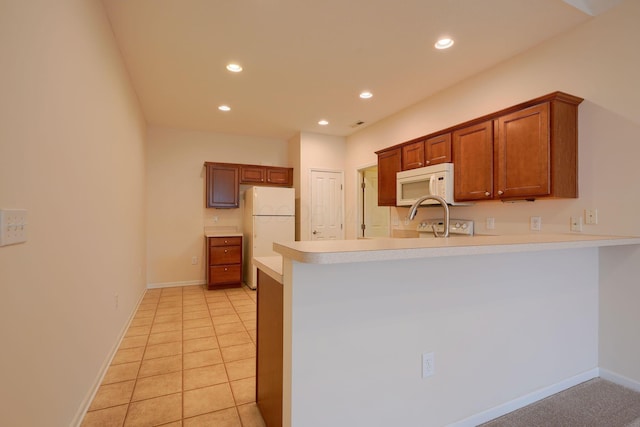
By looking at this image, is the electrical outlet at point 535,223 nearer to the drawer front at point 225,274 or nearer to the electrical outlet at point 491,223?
the electrical outlet at point 491,223

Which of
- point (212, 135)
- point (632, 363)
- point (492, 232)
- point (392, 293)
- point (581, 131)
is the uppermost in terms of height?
point (212, 135)

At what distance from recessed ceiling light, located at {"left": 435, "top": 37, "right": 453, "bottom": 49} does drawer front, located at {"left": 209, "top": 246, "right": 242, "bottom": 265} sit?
384cm

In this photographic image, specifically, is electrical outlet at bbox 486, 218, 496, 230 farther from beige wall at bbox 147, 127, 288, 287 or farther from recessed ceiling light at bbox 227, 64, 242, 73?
beige wall at bbox 147, 127, 288, 287

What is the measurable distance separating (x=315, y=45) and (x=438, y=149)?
64.0 inches

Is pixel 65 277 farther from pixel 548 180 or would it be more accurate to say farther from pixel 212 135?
pixel 212 135

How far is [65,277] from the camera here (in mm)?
1519

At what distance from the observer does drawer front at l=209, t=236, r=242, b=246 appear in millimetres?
4711

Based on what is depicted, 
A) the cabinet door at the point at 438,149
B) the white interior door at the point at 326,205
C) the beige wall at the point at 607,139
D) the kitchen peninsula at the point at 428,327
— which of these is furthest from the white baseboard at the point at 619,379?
the white interior door at the point at 326,205

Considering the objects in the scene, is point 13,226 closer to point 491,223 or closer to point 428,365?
point 428,365

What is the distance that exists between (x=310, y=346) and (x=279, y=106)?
11.3 feet

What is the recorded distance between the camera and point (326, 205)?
17.4ft

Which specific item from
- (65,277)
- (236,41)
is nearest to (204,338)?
(65,277)

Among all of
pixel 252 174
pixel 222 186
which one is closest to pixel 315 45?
pixel 252 174

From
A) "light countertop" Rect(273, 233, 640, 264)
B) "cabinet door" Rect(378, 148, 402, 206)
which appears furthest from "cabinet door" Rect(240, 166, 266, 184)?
"light countertop" Rect(273, 233, 640, 264)
